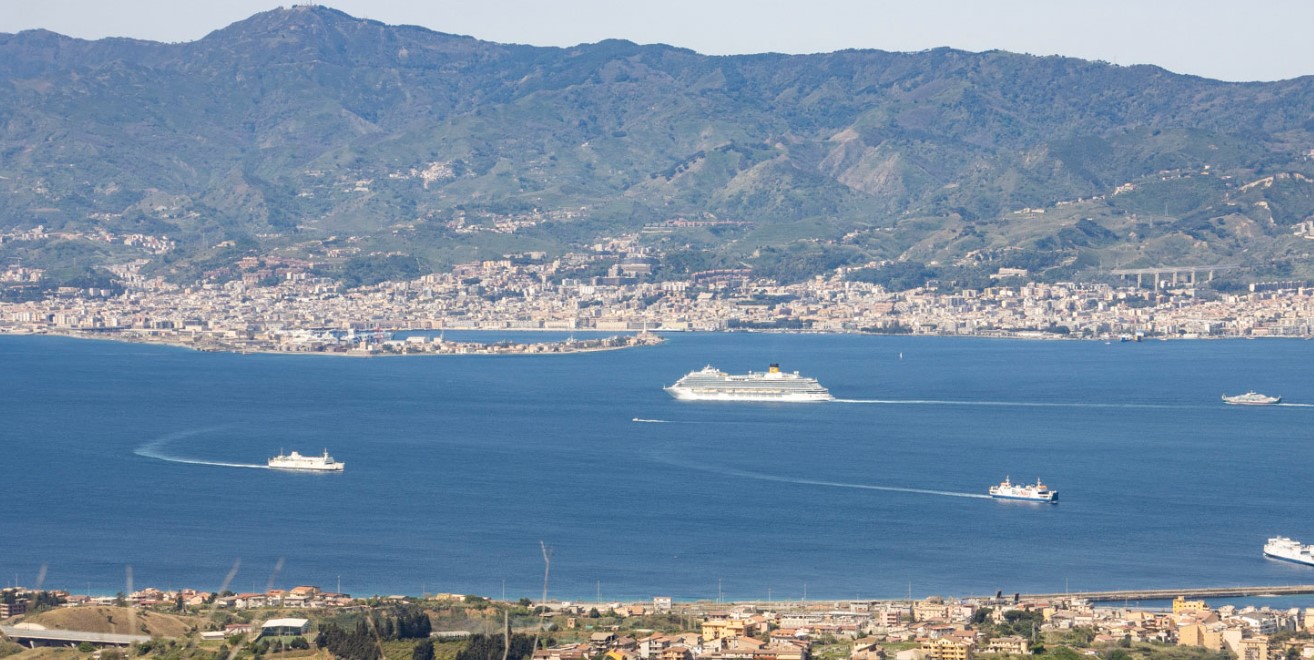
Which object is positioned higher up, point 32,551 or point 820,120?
point 820,120

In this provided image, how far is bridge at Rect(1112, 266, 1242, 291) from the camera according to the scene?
112950mm

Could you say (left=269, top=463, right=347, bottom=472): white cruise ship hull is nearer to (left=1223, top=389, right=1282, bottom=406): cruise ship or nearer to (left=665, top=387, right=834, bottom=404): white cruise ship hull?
(left=665, top=387, right=834, bottom=404): white cruise ship hull

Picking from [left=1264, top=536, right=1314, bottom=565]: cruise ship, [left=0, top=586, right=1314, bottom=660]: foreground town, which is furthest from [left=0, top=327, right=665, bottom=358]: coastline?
[left=0, top=586, right=1314, bottom=660]: foreground town

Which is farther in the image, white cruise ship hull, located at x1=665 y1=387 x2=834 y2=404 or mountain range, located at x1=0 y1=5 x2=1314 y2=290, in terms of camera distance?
mountain range, located at x1=0 y1=5 x2=1314 y2=290

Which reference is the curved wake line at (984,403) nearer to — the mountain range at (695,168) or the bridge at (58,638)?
the bridge at (58,638)

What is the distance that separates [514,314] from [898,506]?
6999cm

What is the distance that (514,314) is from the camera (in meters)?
108

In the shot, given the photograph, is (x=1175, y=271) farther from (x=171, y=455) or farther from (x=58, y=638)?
(x=58, y=638)

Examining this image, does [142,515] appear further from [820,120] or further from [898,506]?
[820,120]

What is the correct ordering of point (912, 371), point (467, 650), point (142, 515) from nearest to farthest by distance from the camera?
point (467, 650)
point (142, 515)
point (912, 371)

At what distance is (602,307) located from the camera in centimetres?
10969

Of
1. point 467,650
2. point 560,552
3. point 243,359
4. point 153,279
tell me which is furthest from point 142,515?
point 153,279

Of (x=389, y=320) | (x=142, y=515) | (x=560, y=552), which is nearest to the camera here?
(x=560, y=552)

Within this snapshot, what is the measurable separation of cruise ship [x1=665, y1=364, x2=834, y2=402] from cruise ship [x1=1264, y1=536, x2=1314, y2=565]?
28354 mm
